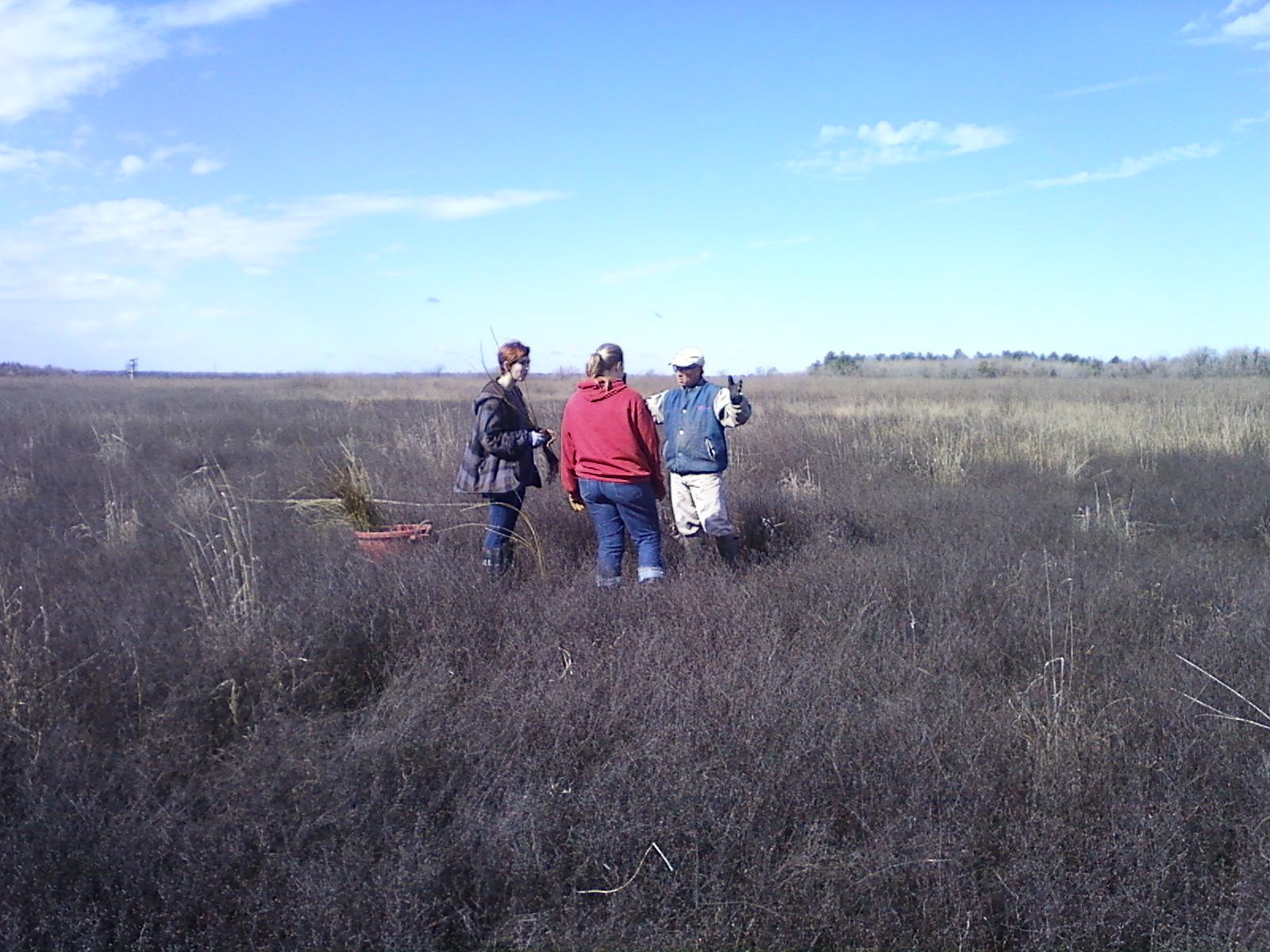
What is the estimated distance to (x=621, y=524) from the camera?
549 centimetres

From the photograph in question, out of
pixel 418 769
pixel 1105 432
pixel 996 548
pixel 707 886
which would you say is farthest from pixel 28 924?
pixel 1105 432

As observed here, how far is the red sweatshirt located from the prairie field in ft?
2.37

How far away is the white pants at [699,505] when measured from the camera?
5.87 m

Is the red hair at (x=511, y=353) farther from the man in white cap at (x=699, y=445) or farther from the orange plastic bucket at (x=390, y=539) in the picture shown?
the orange plastic bucket at (x=390, y=539)

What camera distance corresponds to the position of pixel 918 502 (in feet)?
26.7

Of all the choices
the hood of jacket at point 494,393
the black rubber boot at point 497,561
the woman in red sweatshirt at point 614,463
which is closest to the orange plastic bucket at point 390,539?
the black rubber boot at point 497,561

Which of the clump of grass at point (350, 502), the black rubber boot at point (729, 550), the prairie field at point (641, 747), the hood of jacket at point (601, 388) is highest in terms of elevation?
the hood of jacket at point (601, 388)

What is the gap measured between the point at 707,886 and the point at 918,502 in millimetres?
5936

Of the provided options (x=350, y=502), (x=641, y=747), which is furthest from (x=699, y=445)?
(x=350, y=502)

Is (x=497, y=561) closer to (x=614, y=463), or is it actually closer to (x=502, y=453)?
(x=502, y=453)

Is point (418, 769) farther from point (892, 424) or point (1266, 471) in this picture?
point (892, 424)

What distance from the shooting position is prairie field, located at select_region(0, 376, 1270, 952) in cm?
275

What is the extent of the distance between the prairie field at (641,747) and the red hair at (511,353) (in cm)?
123

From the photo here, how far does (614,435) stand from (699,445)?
2.58 ft
